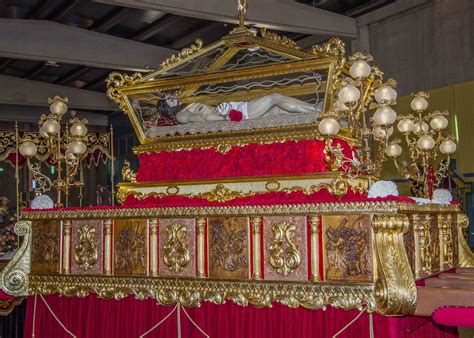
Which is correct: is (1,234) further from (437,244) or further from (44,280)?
(437,244)

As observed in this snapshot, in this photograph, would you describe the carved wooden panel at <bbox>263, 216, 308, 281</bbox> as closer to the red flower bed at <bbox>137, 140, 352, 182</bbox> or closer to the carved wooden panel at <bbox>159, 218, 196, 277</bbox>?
the carved wooden panel at <bbox>159, 218, 196, 277</bbox>

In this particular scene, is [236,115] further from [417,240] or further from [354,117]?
[417,240]

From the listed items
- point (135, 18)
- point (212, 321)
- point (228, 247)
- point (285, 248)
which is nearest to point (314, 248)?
point (285, 248)

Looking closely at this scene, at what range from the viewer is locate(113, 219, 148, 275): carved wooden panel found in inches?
207

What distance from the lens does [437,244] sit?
17.4 feet

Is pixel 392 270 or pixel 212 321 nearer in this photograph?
pixel 392 270

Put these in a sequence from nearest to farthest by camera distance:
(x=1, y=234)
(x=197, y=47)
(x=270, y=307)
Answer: (x=270, y=307)
(x=197, y=47)
(x=1, y=234)

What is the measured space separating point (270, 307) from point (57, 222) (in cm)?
228

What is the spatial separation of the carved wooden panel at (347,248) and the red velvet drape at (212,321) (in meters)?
0.30

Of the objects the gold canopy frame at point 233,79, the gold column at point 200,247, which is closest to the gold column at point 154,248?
the gold column at point 200,247

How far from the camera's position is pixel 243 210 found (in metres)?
4.75

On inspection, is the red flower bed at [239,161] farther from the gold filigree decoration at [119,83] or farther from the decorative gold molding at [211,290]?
the decorative gold molding at [211,290]

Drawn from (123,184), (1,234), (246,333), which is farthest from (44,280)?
(1,234)

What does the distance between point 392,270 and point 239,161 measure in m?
2.15
